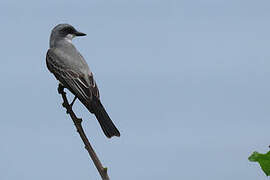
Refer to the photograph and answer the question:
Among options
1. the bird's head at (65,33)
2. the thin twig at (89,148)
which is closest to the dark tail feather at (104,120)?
the thin twig at (89,148)

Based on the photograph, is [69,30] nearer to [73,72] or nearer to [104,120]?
[73,72]

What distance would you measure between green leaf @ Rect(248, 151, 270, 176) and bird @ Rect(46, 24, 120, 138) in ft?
9.32

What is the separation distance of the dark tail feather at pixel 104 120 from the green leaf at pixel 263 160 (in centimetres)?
277

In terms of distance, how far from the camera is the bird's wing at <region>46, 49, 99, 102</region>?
6.90 metres

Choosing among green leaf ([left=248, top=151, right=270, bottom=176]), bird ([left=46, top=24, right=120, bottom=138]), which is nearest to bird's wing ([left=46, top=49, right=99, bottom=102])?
bird ([left=46, top=24, right=120, bottom=138])

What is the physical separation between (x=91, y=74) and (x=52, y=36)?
1717 mm

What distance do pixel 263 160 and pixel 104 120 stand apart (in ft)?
11.5

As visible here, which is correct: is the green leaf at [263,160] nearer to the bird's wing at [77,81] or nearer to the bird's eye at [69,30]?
the bird's wing at [77,81]

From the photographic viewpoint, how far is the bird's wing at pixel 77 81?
690cm

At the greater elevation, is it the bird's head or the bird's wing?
the bird's head

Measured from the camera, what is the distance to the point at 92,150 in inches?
116

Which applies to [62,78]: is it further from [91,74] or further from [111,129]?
[111,129]

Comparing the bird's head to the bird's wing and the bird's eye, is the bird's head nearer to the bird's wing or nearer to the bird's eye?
the bird's eye

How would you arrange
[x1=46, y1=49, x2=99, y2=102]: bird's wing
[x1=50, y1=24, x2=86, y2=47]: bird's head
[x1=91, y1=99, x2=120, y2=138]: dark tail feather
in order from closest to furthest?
[x1=91, y1=99, x2=120, y2=138]: dark tail feather → [x1=46, y1=49, x2=99, y2=102]: bird's wing → [x1=50, y1=24, x2=86, y2=47]: bird's head
